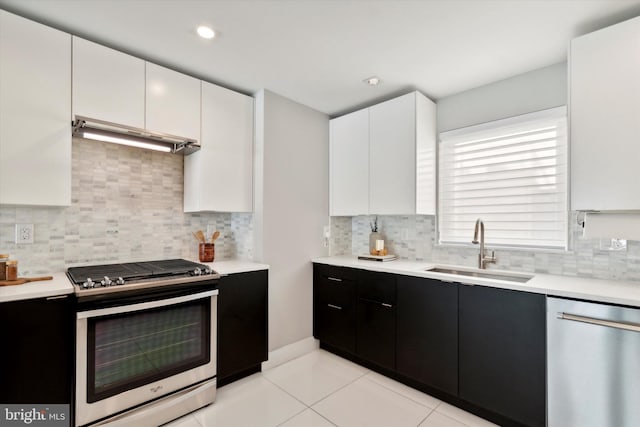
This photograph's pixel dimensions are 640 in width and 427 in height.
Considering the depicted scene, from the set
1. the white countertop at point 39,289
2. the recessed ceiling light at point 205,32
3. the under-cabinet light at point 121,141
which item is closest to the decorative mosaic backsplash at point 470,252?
the under-cabinet light at point 121,141

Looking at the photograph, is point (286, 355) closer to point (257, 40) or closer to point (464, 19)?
point (257, 40)

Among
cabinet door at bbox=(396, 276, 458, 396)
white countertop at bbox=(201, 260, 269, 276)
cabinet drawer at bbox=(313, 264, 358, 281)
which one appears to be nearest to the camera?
cabinet door at bbox=(396, 276, 458, 396)

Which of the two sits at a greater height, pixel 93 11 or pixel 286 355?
pixel 93 11

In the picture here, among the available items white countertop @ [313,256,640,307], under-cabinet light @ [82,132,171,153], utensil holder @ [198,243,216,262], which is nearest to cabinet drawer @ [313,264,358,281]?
white countertop @ [313,256,640,307]

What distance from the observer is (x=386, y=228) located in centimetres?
325

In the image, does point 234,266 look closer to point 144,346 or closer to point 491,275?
point 144,346

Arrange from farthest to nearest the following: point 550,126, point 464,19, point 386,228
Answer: point 386,228 < point 550,126 < point 464,19

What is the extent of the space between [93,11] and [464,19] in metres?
2.15

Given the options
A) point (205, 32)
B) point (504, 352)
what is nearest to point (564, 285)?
point (504, 352)

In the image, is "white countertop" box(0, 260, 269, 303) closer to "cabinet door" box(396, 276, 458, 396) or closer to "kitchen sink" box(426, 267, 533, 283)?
"cabinet door" box(396, 276, 458, 396)

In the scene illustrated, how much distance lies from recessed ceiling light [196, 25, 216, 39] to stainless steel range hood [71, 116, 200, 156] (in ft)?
2.38

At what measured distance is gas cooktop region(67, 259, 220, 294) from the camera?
1727 mm

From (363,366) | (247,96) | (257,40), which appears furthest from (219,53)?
(363,366)

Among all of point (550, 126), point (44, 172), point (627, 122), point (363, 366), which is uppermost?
point (550, 126)
